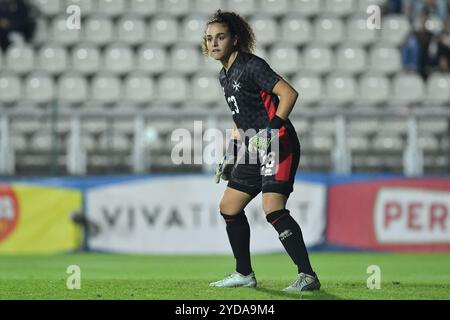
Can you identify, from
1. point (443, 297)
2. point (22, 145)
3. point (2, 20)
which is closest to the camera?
point (443, 297)

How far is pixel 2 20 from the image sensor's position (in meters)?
18.3

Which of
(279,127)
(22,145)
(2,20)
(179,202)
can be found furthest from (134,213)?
(279,127)

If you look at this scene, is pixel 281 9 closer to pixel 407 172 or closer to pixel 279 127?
pixel 407 172

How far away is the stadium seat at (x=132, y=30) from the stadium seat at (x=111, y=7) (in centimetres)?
25

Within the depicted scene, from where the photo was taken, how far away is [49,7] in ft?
63.2

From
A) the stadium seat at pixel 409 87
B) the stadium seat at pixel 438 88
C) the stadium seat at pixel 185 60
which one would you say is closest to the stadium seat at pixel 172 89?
the stadium seat at pixel 185 60

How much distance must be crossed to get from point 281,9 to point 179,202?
6.25m

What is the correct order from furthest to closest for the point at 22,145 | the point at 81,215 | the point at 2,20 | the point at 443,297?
the point at 2,20
the point at 22,145
the point at 81,215
the point at 443,297

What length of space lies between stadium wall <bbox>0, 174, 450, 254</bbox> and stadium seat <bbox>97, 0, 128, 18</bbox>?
552 cm

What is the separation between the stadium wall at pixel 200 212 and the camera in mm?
14391

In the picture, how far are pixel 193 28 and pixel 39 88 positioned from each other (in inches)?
126

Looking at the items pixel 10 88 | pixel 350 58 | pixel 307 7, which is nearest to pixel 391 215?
pixel 350 58

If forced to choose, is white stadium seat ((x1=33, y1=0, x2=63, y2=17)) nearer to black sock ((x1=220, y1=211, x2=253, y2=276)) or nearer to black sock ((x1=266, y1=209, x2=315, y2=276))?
black sock ((x1=220, y1=211, x2=253, y2=276))

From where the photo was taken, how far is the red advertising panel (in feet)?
47.2
